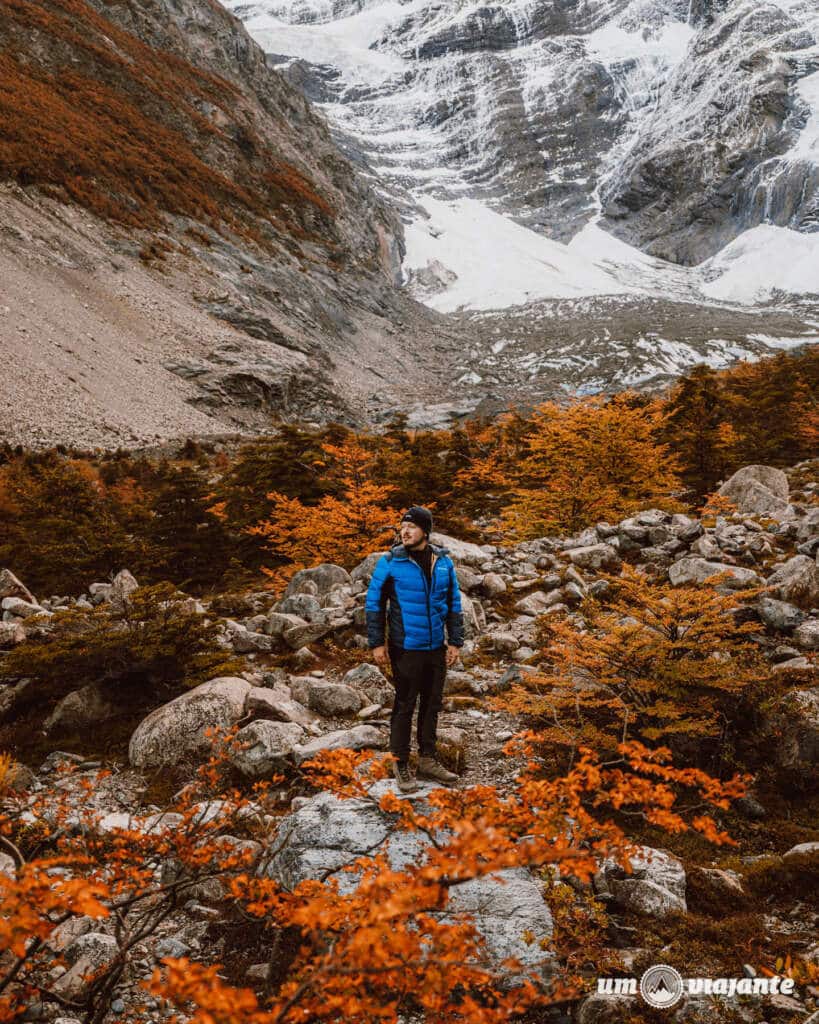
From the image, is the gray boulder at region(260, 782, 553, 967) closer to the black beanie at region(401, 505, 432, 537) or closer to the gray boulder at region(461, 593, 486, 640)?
the black beanie at region(401, 505, 432, 537)

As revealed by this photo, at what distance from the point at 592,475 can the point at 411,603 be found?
990 centimetres

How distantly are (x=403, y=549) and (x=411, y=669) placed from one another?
97 centimetres

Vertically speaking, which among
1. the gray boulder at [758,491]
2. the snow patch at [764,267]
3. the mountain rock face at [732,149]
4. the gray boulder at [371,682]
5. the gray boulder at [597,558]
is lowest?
the gray boulder at [371,682]

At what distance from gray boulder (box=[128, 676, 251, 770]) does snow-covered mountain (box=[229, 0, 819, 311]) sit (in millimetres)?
103897

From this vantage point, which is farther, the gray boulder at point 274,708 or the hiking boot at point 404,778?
the gray boulder at point 274,708

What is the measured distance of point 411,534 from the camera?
4535mm

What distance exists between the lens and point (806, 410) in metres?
19.5

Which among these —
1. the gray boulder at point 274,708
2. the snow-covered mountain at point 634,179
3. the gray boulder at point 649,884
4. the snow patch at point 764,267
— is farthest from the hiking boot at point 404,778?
the snow patch at point 764,267

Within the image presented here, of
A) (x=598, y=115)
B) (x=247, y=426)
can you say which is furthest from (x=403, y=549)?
(x=598, y=115)

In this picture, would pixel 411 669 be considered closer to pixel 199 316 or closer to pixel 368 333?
pixel 199 316

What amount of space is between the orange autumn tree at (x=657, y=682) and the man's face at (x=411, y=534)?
1.82 meters

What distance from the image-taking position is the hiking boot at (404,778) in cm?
412

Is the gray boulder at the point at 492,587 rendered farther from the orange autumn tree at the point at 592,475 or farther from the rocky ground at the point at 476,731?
the orange autumn tree at the point at 592,475

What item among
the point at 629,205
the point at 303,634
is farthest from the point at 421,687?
the point at 629,205
